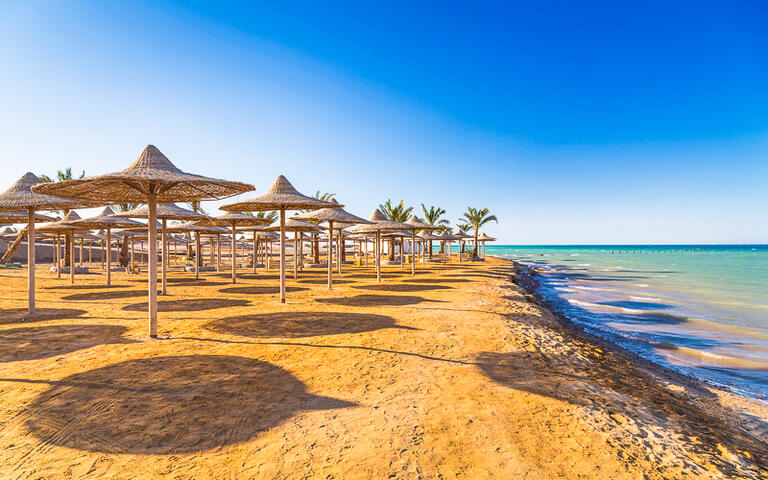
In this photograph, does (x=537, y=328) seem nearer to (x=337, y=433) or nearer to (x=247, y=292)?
(x=337, y=433)

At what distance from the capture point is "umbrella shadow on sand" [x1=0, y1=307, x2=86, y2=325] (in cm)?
731

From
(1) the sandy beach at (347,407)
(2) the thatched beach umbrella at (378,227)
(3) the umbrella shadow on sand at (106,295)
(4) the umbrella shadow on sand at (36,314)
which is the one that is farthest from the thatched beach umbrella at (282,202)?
(2) the thatched beach umbrella at (378,227)

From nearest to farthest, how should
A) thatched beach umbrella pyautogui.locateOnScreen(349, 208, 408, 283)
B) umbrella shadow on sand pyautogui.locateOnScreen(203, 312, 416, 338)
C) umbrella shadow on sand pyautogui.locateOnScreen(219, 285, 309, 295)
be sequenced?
umbrella shadow on sand pyautogui.locateOnScreen(203, 312, 416, 338) → umbrella shadow on sand pyautogui.locateOnScreen(219, 285, 309, 295) → thatched beach umbrella pyautogui.locateOnScreen(349, 208, 408, 283)

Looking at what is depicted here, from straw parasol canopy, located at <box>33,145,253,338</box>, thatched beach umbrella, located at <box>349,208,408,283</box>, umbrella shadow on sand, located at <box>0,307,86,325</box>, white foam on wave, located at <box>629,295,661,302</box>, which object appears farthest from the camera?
white foam on wave, located at <box>629,295,661,302</box>

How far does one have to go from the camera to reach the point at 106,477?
246 centimetres

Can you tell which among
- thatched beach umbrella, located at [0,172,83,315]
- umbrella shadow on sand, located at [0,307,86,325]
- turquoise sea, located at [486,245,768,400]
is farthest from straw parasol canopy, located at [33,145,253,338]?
turquoise sea, located at [486,245,768,400]

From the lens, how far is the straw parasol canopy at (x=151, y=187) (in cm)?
568

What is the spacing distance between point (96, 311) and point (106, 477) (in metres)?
7.66

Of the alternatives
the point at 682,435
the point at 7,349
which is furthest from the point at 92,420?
the point at 682,435

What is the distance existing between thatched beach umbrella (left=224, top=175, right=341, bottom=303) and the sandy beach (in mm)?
2842

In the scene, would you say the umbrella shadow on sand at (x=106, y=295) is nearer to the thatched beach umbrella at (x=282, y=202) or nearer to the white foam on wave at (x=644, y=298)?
the thatched beach umbrella at (x=282, y=202)

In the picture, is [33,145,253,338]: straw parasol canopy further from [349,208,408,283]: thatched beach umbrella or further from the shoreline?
the shoreline

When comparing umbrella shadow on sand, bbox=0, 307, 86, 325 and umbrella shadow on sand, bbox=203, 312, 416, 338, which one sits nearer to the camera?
umbrella shadow on sand, bbox=203, 312, 416, 338

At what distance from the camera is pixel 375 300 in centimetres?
1031
